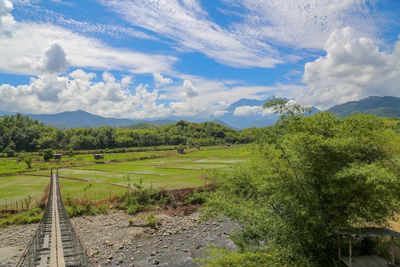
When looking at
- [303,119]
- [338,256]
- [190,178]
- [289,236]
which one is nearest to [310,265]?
[289,236]

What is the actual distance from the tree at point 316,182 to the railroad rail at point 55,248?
11134 millimetres

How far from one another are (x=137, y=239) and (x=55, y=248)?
1097 centimetres

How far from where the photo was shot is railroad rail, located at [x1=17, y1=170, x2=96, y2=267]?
1550cm

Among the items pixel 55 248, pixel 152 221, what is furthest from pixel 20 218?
pixel 55 248

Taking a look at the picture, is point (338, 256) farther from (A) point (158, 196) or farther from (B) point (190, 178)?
(B) point (190, 178)

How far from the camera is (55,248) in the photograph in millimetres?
17312

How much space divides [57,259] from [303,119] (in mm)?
19427

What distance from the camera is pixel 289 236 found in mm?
16109

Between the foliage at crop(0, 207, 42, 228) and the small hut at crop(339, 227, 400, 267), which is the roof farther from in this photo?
the foliage at crop(0, 207, 42, 228)

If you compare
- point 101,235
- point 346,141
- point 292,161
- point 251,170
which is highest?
point 346,141

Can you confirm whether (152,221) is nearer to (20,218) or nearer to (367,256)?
(20,218)

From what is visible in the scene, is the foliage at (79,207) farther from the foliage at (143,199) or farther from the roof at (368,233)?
the roof at (368,233)

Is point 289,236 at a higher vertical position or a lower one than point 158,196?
higher

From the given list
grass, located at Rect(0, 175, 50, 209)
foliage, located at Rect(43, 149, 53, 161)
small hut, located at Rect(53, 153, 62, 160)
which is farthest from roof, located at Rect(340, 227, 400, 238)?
foliage, located at Rect(43, 149, 53, 161)
